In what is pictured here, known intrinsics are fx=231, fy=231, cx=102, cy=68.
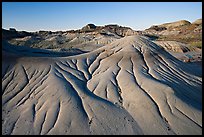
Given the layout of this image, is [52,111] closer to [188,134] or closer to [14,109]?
[14,109]

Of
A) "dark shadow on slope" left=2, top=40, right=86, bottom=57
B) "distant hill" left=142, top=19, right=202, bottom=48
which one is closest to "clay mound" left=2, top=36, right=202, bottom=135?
"dark shadow on slope" left=2, top=40, right=86, bottom=57

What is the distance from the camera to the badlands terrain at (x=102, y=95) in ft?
34.7

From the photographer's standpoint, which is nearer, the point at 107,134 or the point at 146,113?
the point at 107,134

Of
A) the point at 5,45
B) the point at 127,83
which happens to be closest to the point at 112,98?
the point at 127,83

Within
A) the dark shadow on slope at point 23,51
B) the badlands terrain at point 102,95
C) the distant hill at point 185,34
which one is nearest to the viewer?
the badlands terrain at point 102,95

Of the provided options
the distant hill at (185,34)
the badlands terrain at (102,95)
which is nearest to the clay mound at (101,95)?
the badlands terrain at (102,95)

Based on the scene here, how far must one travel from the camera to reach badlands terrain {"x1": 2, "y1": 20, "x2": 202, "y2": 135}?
416 inches

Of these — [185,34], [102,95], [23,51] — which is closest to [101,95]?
[102,95]

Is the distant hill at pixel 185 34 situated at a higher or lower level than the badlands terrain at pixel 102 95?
lower

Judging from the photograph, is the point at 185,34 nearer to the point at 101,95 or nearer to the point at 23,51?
the point at 23,51

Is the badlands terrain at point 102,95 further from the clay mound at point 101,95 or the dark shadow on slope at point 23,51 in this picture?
the dark shadow on slope at point 23,51

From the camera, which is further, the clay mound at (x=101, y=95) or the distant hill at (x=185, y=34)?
the distant hill at (x=185, y=34)

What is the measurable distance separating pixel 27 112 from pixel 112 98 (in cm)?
450

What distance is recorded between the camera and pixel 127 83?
13.9 meters
